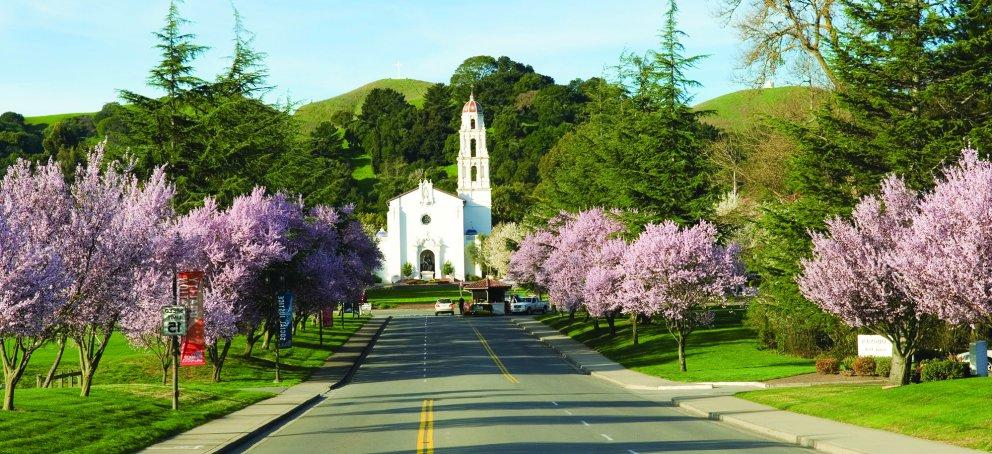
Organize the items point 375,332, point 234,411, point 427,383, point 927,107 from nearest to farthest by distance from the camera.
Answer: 1. point 234,411
2. point 927,107
3. point 427,383
4. point 375,332

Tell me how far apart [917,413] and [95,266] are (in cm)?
2064

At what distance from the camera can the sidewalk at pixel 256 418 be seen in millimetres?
24609

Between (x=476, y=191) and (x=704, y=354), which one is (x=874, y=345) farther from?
(x=476, y=191)

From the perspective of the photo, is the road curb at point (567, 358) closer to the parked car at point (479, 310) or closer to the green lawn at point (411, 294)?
the parked car at point (479, 310)

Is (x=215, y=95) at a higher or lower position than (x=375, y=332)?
higher

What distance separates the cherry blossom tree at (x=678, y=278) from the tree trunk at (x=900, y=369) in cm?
1273

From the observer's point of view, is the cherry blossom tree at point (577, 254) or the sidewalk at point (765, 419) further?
the cherry blossom tree at point (577, 254)

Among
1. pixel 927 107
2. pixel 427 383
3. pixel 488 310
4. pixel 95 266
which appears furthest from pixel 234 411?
pixel 488 310

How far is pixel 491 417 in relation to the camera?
30641 millimetres

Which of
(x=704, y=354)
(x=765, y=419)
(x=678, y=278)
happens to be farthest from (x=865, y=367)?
(x=765, y=419)

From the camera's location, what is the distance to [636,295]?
4903cm

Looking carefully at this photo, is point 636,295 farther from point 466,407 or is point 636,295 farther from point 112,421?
point 112,421

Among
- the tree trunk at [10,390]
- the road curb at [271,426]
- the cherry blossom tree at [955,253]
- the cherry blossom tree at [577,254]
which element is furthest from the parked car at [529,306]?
the tree trunk at [10,390]

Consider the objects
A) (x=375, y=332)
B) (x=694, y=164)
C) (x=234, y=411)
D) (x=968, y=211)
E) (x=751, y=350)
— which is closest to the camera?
(x=968, y=211)
